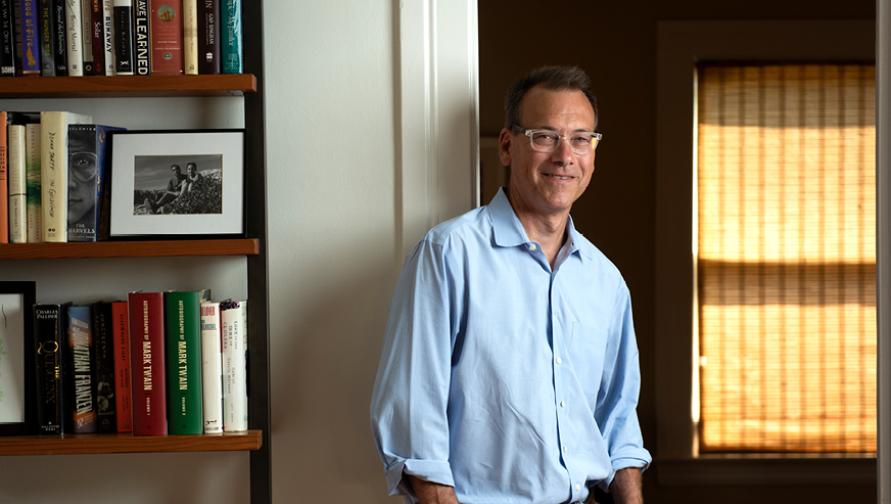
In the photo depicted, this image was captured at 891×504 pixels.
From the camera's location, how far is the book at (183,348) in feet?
6.13

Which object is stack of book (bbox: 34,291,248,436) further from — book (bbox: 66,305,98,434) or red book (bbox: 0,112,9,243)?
red book (bbox: 0,112,9,243)

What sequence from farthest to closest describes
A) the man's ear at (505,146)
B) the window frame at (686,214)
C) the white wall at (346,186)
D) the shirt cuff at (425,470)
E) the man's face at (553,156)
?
the window frame at (686,214) < the white wall at (346,186) < the man's ear at (505,146) < the man's face at (553,156) < the shirt cuff at (425,470)

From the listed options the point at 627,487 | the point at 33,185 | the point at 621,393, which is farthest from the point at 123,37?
the point at 627,487

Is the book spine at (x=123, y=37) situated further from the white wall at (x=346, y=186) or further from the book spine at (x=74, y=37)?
the white wall at (x=346, y=186)

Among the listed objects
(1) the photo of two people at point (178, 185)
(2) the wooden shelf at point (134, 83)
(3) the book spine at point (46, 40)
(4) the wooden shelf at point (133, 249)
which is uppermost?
(3) the book spine at point (46, 40)

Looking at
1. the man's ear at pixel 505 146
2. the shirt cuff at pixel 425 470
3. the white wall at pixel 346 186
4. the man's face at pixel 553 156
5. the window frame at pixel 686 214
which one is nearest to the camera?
the shirt cuff at pixel 425 470

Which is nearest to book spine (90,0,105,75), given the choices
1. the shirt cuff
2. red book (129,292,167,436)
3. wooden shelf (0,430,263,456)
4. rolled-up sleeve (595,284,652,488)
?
red book (129,292,167,436)

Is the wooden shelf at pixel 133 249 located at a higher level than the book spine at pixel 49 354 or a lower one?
higher

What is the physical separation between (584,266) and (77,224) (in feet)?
3.27

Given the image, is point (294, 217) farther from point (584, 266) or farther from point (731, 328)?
point (731, 328)

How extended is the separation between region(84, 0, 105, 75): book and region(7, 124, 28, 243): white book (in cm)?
19

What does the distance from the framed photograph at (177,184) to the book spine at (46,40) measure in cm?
17

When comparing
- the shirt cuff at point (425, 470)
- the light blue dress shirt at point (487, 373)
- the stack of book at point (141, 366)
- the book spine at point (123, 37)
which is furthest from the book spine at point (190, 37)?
the shirt cuff at point (425, 470)

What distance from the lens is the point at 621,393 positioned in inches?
78.6
